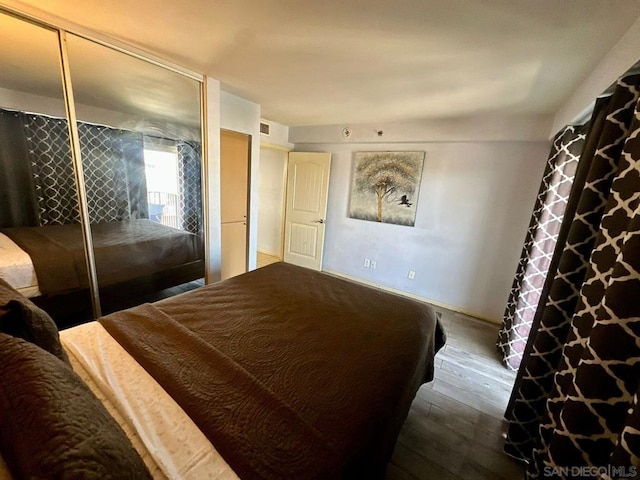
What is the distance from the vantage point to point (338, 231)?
417cm

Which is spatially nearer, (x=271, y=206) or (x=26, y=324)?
(x=26, y=324)

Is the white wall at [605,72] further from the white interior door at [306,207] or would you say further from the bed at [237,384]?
the white interior door at [306,207]

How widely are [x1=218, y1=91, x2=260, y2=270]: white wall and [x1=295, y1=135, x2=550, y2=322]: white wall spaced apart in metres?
1.38

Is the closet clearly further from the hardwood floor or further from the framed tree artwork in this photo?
the hardwood floor

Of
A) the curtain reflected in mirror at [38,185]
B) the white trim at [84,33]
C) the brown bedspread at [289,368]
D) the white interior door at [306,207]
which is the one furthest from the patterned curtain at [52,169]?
the white interior door at [306,207]

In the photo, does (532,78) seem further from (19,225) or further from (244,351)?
(19,225)

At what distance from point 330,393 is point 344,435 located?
169 mm

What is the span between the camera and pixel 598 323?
87cm

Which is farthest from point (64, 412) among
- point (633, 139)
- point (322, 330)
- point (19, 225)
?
point (19, 225)

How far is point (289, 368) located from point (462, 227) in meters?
2.96

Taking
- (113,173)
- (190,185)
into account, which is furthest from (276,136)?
(113,173)

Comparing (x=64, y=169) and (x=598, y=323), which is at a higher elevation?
(x=64, y=169)

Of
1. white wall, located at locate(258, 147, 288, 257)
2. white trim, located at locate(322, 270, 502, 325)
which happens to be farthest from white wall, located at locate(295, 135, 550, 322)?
white wall, located at locate(258, 147, 288, 257)

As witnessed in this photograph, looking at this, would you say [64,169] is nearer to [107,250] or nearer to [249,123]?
[107,250]
